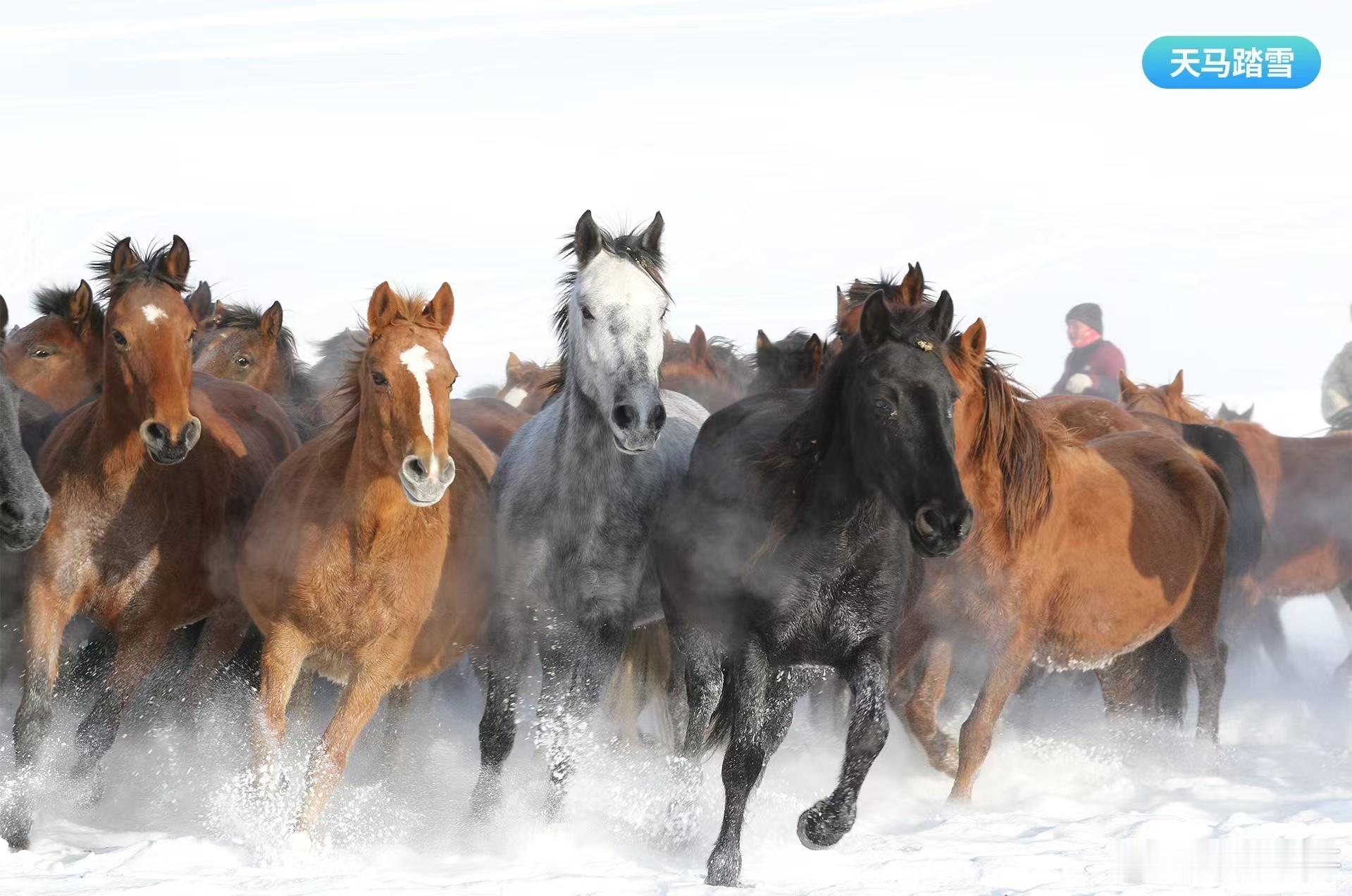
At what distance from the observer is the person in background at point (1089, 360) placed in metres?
13.2

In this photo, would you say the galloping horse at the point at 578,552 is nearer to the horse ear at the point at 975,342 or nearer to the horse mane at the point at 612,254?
the horse mane at the point at 612,254

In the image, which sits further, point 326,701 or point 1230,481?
point 1230,481

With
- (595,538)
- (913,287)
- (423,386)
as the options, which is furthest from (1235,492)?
(423,386)

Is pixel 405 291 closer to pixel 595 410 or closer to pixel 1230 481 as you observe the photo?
pixel 595 410

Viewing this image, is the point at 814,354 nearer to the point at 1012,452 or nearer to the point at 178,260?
the point at 1012,452

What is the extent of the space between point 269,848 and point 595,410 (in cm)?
185

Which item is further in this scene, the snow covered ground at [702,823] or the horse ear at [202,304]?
the horse ear at [202,304]

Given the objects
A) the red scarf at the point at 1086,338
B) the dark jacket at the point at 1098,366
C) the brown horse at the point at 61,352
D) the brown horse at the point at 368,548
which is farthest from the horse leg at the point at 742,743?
the red scarf at the point at 1086,338

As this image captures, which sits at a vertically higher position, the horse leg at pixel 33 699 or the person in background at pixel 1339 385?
the person in background at pixel 1339 385

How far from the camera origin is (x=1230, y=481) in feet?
25.7

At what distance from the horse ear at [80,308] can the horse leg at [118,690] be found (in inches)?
87.9

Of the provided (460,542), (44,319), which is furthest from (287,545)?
(44,319)

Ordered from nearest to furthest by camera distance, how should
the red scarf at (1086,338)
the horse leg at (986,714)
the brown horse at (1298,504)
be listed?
1. the horse leg at (986,714)
2. the brown horse at (1298,504)
3. the red scarf at (1086,338)

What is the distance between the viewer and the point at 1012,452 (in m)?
6.13
